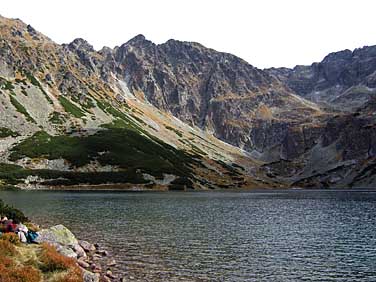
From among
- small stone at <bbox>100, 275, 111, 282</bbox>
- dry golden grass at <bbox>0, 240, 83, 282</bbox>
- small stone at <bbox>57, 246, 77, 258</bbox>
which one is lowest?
small stone at <bbox>100, 275, 111, 282</bbox>

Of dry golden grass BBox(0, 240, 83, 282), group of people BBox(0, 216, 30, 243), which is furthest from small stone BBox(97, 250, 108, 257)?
dry golden grass BBox(0, 240, 83, 282)

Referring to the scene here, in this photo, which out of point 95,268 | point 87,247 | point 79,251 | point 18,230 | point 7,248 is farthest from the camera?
point 87,247

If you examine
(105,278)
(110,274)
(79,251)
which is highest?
(79,251)

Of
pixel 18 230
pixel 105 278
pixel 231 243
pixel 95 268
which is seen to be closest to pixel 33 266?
pixel 105 278

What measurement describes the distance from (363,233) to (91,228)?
4312 centimetres

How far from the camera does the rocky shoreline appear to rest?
38938 millimetres

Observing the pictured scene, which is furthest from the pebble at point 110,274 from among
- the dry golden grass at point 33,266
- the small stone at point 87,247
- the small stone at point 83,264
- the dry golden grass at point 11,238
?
the small stone at point 87,247

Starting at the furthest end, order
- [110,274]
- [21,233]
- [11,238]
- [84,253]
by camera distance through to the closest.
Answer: [84,253] → [21,233] → [110,274] → [11,238]

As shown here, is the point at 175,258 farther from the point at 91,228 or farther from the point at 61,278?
the point at 91,228

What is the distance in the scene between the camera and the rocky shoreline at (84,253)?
38938 millimetres

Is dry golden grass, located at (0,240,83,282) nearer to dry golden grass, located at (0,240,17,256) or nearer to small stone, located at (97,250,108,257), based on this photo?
dry golden grass, located at (0,240,17,256)

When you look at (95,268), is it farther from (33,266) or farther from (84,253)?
(33,266)

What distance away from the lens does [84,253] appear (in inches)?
1774

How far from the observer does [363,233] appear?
216 feet
